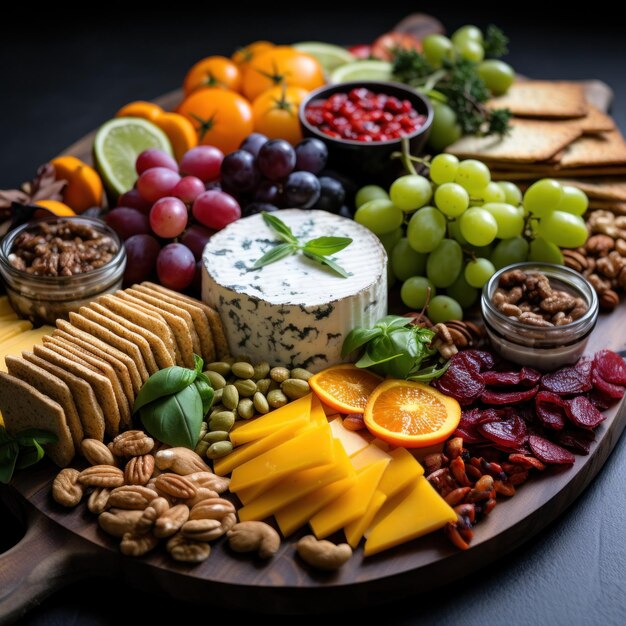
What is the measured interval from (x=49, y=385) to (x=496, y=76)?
95.0 inches

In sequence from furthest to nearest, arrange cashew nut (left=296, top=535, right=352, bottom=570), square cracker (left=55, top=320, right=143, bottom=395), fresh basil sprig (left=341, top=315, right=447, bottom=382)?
fresh basil sprig (left=341, top=315, right=447, bottom=382), square cracker (left=55, top=320, right=143, bottom=395), cashew nut (left=296, top=535, right=352, bottom=570)

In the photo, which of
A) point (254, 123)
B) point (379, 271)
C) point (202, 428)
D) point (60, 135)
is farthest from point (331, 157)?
point (60, 135)

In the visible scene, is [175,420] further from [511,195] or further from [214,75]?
[214,75]

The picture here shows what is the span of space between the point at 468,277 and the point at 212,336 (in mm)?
866

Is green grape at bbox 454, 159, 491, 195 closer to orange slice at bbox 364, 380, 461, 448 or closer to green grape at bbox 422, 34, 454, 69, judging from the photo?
orange slice at bbox 364, 380, 461, 448

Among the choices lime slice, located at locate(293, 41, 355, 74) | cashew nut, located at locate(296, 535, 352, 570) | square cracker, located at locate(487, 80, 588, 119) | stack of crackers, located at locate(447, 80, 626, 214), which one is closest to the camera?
cashew nut, located at locate(296, 535, 352, 570)

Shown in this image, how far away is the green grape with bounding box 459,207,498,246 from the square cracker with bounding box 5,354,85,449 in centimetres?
134

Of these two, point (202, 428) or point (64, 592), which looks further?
point (202, 428)

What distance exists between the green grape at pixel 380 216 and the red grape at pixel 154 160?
0.72m

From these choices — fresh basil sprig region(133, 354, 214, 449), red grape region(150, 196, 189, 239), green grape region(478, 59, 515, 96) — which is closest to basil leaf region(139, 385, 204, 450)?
fresh basil sprig region(133, 354, 214, 449)

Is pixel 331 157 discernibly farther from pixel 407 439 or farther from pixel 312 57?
pixel 407 439

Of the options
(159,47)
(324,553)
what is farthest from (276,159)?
(159,47)

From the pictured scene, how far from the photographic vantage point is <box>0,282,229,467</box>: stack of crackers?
7.59 feet

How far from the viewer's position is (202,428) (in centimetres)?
244
